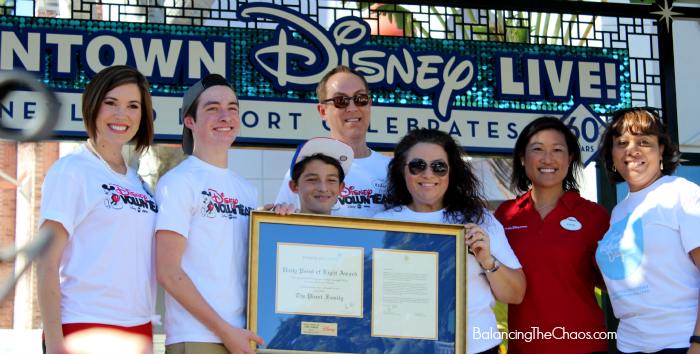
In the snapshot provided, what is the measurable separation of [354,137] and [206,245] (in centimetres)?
143

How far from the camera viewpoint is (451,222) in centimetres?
348

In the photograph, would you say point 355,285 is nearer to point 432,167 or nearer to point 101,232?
point 432,167

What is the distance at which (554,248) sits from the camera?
3.61 m

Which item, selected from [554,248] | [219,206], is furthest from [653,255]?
[219,206]

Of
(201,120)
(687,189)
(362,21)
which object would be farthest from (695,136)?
(201,120)

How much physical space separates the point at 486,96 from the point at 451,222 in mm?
3057

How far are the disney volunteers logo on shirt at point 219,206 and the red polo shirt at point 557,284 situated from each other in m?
1.63

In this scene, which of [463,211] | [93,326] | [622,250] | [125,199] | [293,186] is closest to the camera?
[93,326]

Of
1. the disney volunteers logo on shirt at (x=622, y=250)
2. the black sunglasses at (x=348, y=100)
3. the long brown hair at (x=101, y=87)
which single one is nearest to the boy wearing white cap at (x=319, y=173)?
the black sunglasses at (x=348, y=100)

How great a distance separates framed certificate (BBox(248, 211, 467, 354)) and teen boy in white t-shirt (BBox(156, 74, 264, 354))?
0.11 meters

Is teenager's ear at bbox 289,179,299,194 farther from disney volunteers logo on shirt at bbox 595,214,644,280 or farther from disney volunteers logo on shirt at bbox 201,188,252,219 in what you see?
disney volunteers logo on shirt at bbox 595,214,644,280

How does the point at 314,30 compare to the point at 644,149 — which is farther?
the point at 314,30

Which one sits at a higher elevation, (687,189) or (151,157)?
(151,157)

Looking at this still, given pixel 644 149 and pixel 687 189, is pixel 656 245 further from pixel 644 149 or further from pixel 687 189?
pixel 644 149
